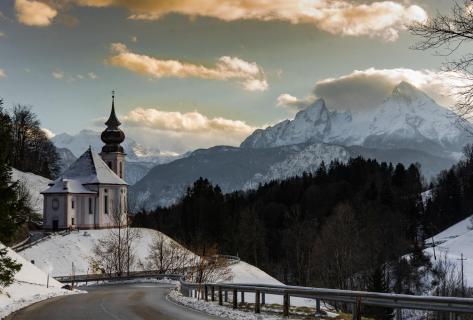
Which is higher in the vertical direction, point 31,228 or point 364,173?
point 364,173

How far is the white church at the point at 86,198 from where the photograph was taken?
93.7 metres

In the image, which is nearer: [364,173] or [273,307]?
[273,307]

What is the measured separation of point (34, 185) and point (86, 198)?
56.7 feet

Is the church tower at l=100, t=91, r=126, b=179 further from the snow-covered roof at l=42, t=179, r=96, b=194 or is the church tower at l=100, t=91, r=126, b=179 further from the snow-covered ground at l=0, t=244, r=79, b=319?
the snow-covered ground at l=0, t=244, r=79, b=319

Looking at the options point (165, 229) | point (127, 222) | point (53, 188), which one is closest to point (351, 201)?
point (165, 229)

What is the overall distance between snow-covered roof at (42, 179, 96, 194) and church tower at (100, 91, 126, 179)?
658 inches

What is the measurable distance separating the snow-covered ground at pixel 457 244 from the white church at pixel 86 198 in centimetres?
5059

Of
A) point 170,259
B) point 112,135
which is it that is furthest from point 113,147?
point 170,259

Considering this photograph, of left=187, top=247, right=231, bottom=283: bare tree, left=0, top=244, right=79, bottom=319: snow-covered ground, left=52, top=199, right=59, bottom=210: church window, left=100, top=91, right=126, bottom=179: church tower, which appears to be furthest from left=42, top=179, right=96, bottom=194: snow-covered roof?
left=0, top=244, right=79, bottom=319: snow-covered ground

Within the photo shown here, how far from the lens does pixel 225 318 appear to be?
19141 mm

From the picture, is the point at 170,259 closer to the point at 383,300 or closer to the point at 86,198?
the point at 86,198

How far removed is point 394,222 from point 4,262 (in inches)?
3484

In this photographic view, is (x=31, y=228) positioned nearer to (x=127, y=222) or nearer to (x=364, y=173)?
(x=127, y=222)

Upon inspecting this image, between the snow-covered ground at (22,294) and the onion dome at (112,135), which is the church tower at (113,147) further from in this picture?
the snow-covered ground at (22,294)
